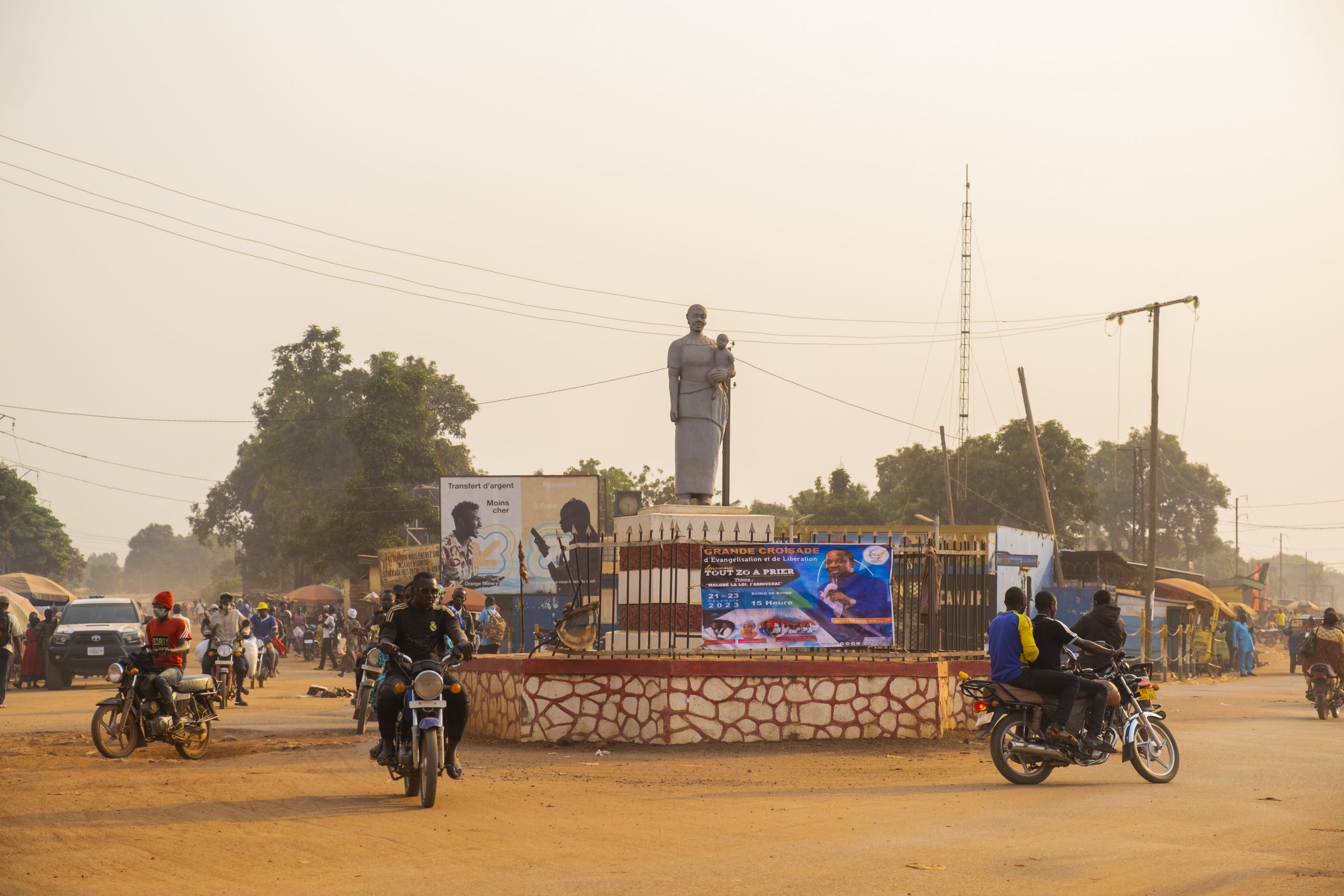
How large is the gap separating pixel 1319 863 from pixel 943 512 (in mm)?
56067

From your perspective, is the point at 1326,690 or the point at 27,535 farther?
the point at 27,535

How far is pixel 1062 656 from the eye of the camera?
11031mm

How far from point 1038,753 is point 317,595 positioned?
4268cm

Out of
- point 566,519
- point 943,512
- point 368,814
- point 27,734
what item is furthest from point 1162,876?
point 943,512

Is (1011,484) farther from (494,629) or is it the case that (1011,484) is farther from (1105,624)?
(1105,624)

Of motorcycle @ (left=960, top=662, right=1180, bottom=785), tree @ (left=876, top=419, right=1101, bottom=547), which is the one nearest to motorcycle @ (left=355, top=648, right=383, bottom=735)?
motorcycle @ (left=960, top=662, right=1180, bottom=785)

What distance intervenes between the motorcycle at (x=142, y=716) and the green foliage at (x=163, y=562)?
554ft

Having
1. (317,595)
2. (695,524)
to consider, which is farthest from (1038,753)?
(317,595)

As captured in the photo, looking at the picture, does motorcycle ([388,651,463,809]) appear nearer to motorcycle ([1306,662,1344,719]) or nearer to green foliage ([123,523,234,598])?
motorcycle ([1306,662,1344,719])

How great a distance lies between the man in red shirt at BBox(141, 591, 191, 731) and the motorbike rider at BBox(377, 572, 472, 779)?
→ 12.9ft

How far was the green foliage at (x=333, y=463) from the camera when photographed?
51.3 m

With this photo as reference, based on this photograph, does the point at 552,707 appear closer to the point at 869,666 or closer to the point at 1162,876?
the point at 869,666

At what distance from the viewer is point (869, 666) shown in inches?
541

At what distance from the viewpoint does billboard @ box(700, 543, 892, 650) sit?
44.8ft
